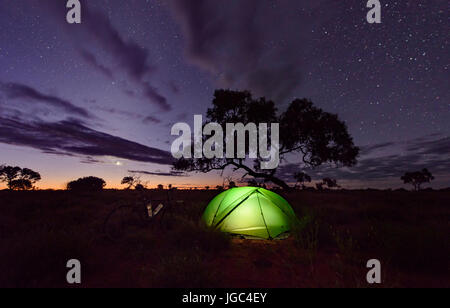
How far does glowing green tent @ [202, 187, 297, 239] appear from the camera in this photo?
6.86 m

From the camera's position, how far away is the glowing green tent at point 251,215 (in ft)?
22.5

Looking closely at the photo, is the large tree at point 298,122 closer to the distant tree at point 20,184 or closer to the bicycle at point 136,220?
the bicycle at point 136,220

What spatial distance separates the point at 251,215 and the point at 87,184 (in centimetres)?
4034

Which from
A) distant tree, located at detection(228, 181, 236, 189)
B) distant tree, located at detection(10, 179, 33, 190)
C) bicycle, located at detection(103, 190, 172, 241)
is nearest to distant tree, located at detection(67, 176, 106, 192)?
distant tree, located at detection(10, 179, 33, 190)

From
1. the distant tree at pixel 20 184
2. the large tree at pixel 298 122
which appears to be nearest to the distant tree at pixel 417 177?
the large tree at pixel 298 122

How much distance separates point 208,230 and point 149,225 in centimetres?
326

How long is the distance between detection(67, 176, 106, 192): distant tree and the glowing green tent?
34.6 meters

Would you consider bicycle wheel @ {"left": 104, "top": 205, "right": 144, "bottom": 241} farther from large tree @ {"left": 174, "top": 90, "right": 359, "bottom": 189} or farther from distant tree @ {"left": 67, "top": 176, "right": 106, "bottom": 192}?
distant tree @ {"left": 67, "top": 176, "right": 106, "bottom": 192}

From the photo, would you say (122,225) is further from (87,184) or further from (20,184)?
(20,184)

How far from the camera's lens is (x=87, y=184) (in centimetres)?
3856

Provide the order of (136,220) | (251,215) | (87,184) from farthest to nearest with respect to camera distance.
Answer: (87,184), (136,220), (251,215)

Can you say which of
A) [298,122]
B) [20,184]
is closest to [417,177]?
[298,122]
